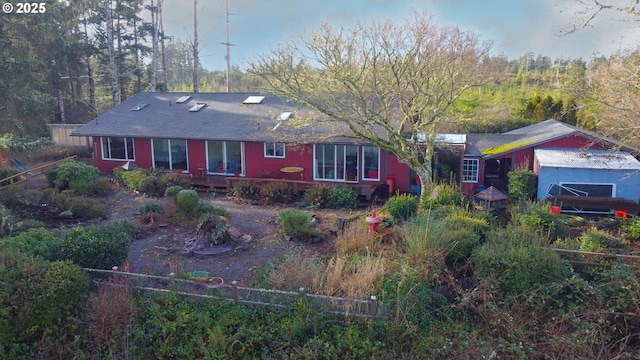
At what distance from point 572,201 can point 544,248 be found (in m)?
6.80

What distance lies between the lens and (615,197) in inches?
506

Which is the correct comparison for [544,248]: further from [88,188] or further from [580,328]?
[88,188]

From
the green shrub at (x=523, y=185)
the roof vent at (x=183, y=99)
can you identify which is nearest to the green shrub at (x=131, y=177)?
the roof vent at (x=183, y=99)

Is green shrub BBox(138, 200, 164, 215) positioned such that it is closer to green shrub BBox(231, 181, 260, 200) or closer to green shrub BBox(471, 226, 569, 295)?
green shrub BBox(231, 181, 260, 200)

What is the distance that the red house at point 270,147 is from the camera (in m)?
14.9

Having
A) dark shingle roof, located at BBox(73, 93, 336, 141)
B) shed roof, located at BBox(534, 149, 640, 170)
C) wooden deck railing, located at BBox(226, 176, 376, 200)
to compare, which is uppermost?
dark shingle roof, located at BBox(73, 93, 336, 141)

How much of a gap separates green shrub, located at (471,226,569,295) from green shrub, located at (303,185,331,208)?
7.42m

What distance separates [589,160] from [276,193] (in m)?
9.91

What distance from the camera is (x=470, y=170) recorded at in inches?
601

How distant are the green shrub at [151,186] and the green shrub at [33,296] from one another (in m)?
8.75

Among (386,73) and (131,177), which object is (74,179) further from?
(386,73)

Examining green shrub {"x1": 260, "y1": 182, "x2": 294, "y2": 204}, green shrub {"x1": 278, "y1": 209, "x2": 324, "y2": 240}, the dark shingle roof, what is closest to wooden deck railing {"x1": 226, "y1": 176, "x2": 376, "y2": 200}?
green shrub {"x1": 260, "y1": 182, "x2": 294, "y2": 204}

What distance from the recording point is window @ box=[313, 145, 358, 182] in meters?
15.6

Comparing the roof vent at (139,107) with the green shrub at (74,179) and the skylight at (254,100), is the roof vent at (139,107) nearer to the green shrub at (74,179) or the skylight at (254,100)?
the skylight at (254,100)
